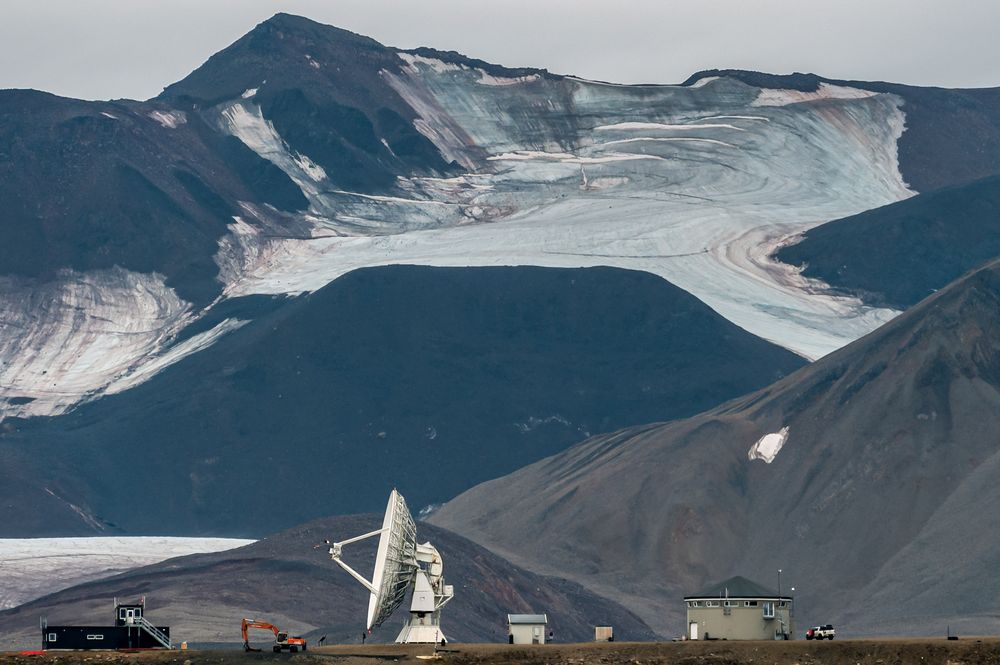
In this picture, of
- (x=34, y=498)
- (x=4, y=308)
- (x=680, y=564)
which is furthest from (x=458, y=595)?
(x=4, y=308)

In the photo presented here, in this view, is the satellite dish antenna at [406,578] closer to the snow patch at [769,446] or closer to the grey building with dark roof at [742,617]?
the grey building with dark roof at [742,617]

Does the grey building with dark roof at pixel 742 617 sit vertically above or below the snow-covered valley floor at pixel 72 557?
above

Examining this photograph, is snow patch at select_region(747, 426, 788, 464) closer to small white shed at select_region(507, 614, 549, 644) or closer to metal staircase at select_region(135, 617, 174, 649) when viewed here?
small white shed at select_region(507, 614, 549, 644)

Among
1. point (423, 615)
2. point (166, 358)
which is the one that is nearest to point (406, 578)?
point (423, 615)

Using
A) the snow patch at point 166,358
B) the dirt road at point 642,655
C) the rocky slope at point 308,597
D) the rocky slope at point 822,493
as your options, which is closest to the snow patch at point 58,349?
the snow patch at point 166,358

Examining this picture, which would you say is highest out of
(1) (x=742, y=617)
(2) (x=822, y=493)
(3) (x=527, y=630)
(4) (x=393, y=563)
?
Result: (4) (x=393, y=563)

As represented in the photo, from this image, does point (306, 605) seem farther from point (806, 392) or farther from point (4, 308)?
point (4, 308)

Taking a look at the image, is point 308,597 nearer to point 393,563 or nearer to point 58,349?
point 393,563
